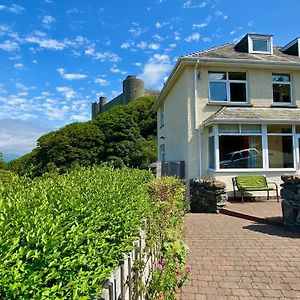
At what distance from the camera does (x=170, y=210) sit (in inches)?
208

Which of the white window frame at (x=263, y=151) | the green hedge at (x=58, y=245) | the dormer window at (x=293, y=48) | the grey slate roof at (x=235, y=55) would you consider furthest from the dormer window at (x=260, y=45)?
the green hedge at (x=58, y=245)

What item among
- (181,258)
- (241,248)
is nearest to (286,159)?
(241,248)

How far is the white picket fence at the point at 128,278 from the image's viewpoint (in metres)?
1.79

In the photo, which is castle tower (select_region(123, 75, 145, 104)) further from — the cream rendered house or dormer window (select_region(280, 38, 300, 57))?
the cream rendered house

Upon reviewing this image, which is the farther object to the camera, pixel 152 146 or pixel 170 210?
pixel 152 146

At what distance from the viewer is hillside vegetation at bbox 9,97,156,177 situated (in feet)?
99.7

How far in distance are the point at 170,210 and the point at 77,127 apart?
103 feet

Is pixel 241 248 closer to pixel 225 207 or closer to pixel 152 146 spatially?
pixel 225 207

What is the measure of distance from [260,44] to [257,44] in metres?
0.16

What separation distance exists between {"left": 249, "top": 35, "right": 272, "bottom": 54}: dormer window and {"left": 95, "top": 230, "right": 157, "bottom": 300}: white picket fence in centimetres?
1307

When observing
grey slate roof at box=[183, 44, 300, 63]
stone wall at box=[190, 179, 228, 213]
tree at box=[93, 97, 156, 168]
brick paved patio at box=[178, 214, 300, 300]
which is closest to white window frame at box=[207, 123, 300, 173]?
stone wall at box=[190, 179, 228, 213]

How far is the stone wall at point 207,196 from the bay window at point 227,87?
4229 mm

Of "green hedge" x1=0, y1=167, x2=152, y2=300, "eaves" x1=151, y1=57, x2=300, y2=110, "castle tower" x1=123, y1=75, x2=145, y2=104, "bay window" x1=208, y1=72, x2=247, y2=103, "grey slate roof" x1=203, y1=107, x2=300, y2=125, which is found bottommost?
"green hedge" x1=0, y1=167, x2=152, y2=300

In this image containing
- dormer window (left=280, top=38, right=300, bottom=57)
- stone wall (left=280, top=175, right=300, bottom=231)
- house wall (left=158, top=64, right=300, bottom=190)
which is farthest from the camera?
dormer window (left=280, top=38, right=300, bottom=57)
